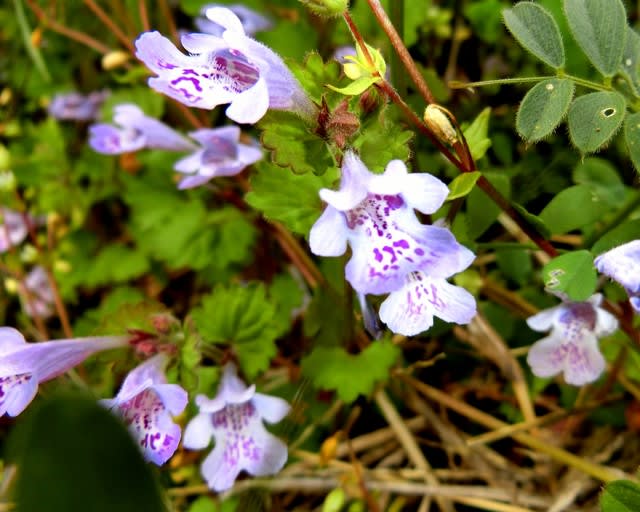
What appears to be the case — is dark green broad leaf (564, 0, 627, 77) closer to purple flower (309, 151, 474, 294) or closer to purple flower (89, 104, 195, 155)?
purple flower (309, 151, 474, 294)

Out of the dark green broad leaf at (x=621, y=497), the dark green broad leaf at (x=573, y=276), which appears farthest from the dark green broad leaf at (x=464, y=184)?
the dark green broad leaf at (x=621, y=497)

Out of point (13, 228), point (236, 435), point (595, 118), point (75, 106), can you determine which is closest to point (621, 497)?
point (595, 118)

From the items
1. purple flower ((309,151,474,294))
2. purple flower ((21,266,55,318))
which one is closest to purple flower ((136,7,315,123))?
purple flower ((309,151,474,294))

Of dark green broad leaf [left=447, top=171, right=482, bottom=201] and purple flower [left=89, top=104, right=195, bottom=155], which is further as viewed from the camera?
purple flower [left=89, top=104, right=195, bottom=155]

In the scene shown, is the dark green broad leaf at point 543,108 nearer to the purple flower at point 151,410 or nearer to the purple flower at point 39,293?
the purple flower at point 151,410

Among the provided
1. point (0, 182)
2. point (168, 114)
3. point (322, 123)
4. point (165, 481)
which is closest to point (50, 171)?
point (0, 182)

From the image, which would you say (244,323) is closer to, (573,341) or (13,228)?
(573,341)

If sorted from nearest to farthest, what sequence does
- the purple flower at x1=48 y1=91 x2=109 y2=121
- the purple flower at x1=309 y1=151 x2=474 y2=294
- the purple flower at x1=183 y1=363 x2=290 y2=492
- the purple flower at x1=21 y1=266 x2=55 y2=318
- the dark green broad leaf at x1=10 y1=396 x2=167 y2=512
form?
the dark green broad leaf at x1=10 y1=396 x2=167 y2=512, the purple flower at x1=309 y1=151 x2=474 y2=294, the purple flower at x1=183 y1=363 x2=290 y2=492, the purple flower at x1=21 y1=266 x2=55 y2=318, the purple flower at x1=48 y1=91 x2=109 y2=121
